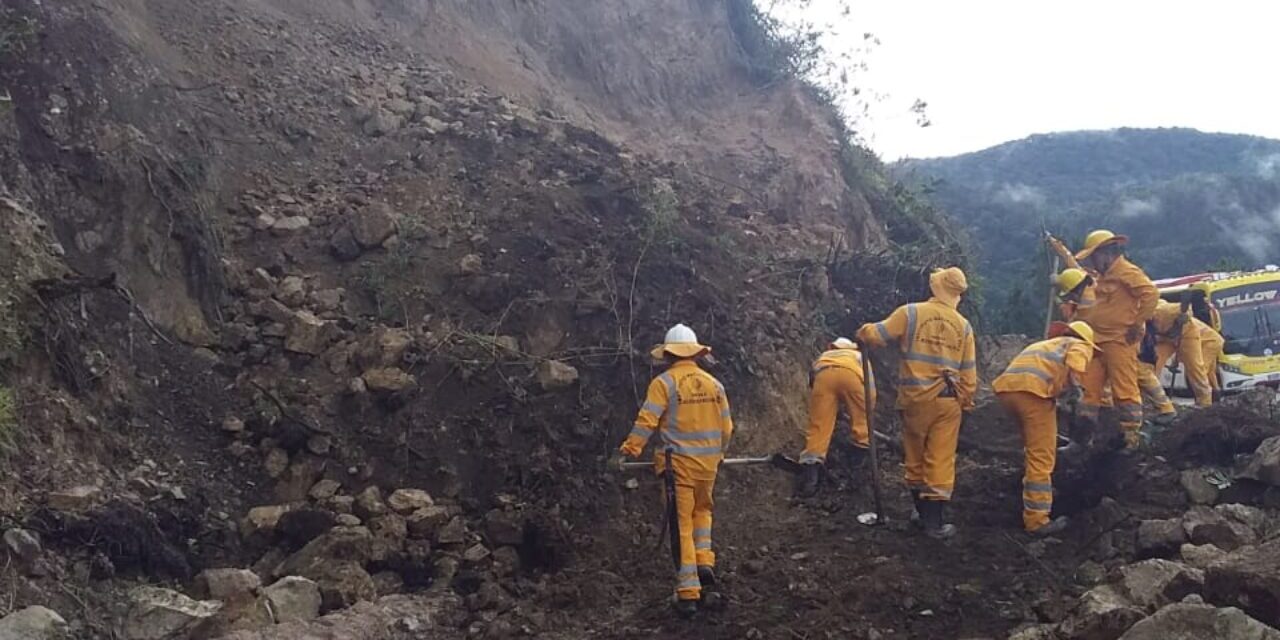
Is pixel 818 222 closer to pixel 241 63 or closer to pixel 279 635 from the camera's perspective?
pixel 241 63

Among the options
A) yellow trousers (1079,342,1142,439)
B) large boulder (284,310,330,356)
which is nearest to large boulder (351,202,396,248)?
large boulder (284,310,330,356)

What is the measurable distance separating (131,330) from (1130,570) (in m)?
5.45

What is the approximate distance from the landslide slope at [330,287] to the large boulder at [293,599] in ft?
1.25

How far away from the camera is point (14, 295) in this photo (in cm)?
516

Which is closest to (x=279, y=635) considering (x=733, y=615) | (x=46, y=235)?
(x=733, y=615)

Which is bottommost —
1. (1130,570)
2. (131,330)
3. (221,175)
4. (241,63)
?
(1130,570)

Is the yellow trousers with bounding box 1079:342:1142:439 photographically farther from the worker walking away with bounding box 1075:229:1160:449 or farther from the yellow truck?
the yellow truck

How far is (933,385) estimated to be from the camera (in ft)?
20.4

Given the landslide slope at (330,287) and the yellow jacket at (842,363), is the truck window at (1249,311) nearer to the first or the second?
the landslide slope at (330,287)

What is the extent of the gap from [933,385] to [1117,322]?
2353mm

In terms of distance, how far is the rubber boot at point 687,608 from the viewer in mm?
5184

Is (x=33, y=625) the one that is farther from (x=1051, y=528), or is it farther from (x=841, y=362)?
(x=1051, y=528)

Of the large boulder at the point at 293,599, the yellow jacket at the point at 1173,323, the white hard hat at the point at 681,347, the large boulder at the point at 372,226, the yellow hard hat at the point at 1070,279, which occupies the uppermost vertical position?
the large boulder at the point at 372,226

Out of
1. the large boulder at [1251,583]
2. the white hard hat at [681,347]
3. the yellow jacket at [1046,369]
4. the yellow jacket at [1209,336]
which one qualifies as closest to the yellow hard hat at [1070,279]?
the yellow jacket at [1046,369]
